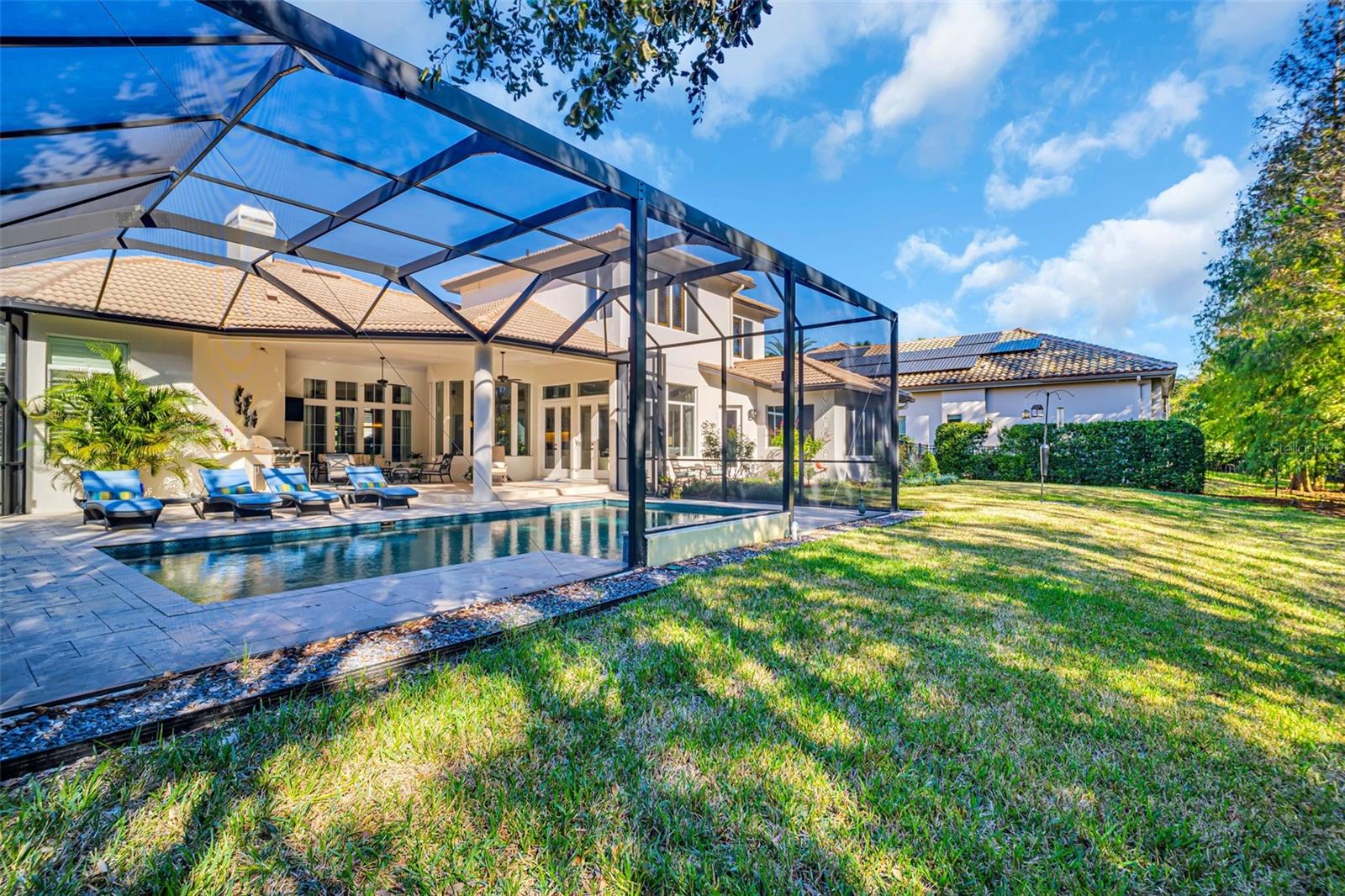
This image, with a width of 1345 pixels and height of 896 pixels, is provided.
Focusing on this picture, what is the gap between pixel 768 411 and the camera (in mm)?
18750

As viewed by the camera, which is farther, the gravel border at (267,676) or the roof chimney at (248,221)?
the roof chimney at (248,221)

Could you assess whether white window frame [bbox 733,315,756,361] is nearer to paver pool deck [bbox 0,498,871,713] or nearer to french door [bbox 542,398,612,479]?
french door [bbox 542,398,612,479]

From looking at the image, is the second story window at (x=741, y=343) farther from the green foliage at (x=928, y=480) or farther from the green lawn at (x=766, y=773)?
the green lawn at (x=766, y=773)

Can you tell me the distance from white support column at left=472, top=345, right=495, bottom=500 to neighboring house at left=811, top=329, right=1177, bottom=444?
40.4 ft

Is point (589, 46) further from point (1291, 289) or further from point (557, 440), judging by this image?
point (557, 440)

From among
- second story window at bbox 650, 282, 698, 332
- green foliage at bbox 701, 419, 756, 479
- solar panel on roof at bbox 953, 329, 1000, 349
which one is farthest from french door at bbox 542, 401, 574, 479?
solar panel on roof at bbox 953, 329, 1000, 349

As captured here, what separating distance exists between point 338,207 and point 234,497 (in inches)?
226

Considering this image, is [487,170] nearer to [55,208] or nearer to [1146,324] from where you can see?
[55,208]

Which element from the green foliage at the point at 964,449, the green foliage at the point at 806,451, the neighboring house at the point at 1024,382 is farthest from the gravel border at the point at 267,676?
the green foliage at the point at 964,449

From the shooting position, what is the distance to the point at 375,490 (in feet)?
37.2

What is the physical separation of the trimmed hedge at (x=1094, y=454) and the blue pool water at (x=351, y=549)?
13604mm

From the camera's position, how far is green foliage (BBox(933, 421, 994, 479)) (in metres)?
20.8

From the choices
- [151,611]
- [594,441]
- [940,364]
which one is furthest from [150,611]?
[940,364]

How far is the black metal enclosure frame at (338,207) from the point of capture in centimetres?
335
